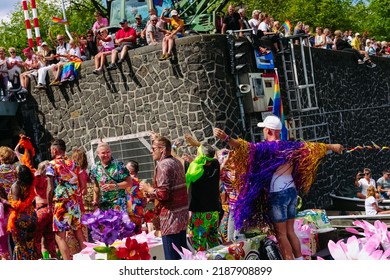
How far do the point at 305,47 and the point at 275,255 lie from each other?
11.4 metres

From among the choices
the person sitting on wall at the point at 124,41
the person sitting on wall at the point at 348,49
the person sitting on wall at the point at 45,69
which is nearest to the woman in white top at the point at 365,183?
the person sitting on wall at the point at 348,49

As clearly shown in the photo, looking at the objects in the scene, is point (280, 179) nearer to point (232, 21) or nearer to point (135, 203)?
point (135, 203)

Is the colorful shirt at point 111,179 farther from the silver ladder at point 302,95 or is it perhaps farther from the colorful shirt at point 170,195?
the silver ladder at point 302,95

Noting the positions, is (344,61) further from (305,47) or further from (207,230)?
(207,230)

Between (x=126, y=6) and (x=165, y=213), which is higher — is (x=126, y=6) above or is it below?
above

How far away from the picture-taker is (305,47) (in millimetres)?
17891

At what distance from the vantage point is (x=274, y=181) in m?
7.20

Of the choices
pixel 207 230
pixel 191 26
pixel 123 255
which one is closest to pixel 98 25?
pixel 191 26

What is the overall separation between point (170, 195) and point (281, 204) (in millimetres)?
1141

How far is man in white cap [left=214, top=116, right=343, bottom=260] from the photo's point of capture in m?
7.15

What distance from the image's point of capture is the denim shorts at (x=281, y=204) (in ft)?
23.5

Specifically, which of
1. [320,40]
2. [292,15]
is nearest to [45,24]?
[292,15]

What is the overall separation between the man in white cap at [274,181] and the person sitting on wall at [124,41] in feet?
28.9

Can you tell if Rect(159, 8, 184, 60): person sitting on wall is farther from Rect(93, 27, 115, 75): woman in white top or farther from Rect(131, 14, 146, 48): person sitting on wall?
Rect(93, 27, 115, 75): woman in white top
